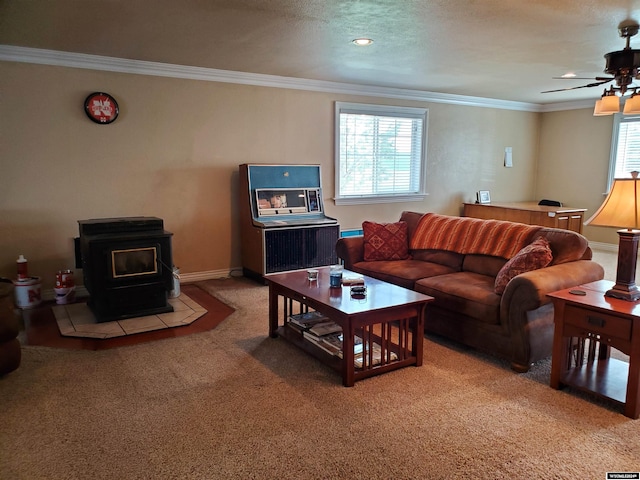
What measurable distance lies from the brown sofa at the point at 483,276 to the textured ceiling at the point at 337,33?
1.49 meters

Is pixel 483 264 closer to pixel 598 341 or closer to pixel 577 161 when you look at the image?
pixel 598 341

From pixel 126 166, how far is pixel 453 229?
3229 mm

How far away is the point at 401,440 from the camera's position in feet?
7.32

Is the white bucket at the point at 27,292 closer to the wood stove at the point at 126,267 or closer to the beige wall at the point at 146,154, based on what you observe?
the beige wall at the point at 146,154

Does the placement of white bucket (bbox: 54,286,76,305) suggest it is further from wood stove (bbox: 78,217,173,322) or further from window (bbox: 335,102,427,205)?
window (bbox: 335,102,427,205)

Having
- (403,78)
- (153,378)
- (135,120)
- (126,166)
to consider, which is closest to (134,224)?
(126,166)

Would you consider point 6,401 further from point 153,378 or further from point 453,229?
point 453,229

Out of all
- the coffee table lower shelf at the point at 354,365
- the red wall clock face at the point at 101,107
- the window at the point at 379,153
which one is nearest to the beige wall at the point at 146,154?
the red wall clock face at the point at 101,107

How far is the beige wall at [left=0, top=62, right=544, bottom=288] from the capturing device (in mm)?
4297

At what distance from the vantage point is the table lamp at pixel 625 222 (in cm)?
260

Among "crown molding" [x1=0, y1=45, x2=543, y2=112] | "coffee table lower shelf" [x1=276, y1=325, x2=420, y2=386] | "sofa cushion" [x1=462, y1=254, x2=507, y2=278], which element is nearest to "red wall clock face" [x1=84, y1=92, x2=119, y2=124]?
"crown molding" [x1=0, y1=45, x2=543, y2=112]

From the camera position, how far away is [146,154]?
15.8 feet

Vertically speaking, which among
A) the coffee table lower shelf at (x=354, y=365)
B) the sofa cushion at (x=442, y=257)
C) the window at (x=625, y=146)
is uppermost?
the window at (x=625, y=146)

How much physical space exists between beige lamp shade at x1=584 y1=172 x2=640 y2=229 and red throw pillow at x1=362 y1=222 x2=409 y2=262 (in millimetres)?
1866
